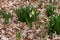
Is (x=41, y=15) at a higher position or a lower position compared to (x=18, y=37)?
higher

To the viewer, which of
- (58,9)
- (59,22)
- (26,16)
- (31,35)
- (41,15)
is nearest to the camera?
(59,22)

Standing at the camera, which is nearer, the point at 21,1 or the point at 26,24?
the point at 26,24

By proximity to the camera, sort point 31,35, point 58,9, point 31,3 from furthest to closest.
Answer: point 31,3 → point 58,9 → point 31,35

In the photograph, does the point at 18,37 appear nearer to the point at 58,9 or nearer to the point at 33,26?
the point at 33,26

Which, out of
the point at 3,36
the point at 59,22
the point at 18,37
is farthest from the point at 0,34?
the point at 59,22

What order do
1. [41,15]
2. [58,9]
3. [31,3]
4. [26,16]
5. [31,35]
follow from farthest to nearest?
[31,3] < [58,9] < [41,15] < [26,16] < [31,35]

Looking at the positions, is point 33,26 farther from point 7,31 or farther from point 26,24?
point 7,31

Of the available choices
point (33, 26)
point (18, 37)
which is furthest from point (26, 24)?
point (18, 37)

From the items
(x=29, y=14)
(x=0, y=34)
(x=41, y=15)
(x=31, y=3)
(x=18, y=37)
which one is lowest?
(x=18, y=37)

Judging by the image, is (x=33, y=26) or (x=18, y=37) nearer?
(x=18, y=37)
